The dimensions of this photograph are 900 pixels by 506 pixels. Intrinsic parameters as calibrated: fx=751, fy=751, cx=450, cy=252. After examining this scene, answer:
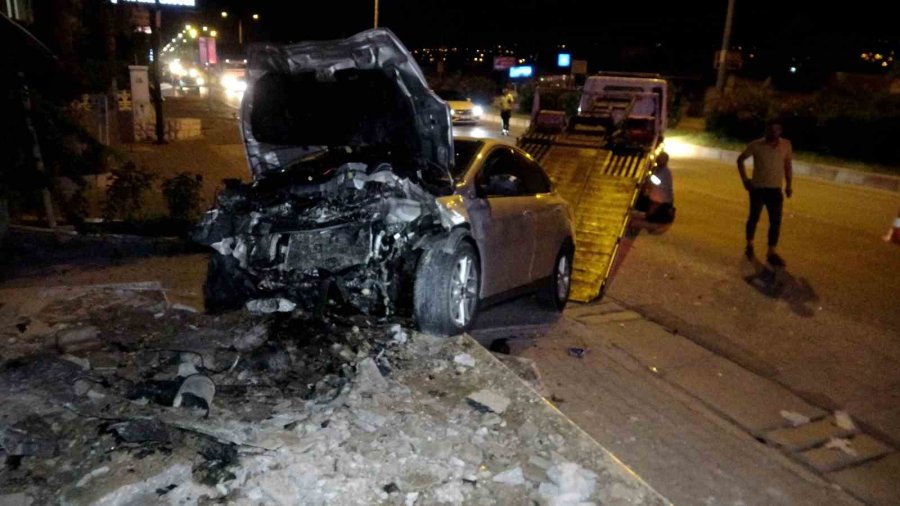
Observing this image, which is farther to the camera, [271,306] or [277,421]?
[271,306]

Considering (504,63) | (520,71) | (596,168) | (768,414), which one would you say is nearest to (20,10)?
(596,168)

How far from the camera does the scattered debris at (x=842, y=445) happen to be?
479 cm

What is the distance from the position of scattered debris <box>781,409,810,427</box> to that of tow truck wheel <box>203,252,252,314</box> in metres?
3.90

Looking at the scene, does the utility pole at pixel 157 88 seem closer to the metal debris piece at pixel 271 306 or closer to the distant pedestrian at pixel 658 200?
the distant pedestrian at pixel 658 200

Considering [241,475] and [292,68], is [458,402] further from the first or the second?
[292,68]

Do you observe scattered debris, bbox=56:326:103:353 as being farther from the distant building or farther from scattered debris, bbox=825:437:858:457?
the distant building

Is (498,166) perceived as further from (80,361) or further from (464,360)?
(80,361)

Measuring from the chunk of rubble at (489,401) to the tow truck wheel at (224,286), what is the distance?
2.00 meters

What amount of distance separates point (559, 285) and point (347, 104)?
8.91 ft

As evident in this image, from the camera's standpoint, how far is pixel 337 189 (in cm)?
525

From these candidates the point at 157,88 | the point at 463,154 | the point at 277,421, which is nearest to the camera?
the point at 277,421

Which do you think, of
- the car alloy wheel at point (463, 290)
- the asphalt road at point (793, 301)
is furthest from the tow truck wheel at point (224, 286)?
the asphalt road at point (793, 301)

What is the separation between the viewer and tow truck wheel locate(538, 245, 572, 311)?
276 inches

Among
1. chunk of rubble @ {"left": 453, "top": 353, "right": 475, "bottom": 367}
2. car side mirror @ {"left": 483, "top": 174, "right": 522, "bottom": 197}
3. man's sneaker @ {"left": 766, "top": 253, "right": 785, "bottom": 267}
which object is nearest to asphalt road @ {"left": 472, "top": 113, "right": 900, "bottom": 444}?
man's sneaker @ {"left": 766, "top": 253, "right": 785, "bottom": 267}
